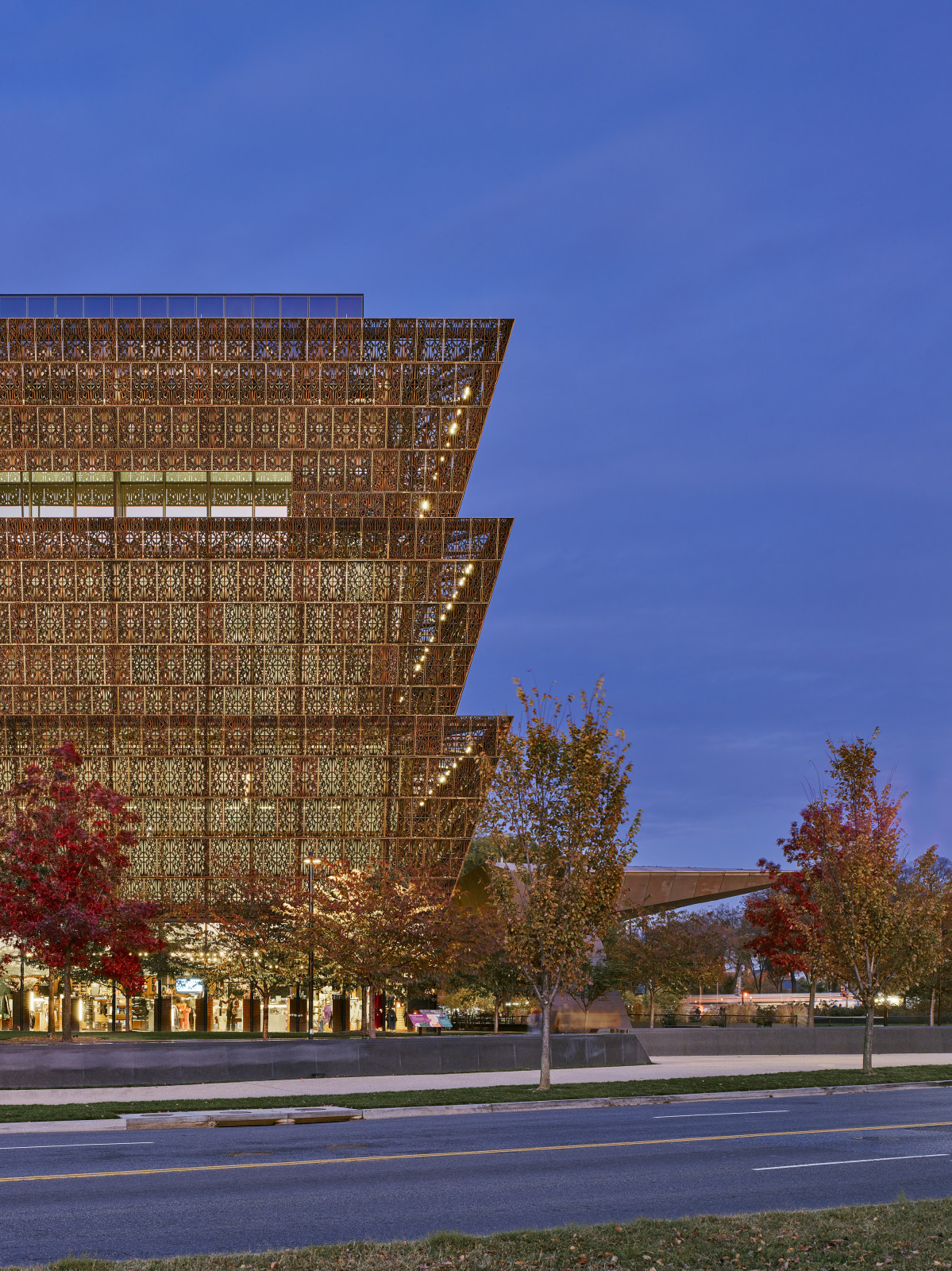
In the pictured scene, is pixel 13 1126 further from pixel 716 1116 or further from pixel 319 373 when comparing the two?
pixel 319 373

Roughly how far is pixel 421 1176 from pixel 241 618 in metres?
48.8

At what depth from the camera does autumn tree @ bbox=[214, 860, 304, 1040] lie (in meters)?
48.8

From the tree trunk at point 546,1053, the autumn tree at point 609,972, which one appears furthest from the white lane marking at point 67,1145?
the autumn tree at point 609,972

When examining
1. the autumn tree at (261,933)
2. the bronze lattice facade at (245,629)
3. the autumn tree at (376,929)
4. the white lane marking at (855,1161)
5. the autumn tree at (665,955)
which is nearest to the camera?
the white lane marking at (855,1161)

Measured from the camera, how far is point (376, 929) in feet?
137

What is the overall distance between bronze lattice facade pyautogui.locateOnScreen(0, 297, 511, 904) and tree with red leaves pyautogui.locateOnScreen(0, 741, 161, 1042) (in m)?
24.6

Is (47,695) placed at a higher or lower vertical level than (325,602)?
lower

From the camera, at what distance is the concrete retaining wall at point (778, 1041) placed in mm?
43375

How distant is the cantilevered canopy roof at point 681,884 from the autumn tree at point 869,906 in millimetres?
25660

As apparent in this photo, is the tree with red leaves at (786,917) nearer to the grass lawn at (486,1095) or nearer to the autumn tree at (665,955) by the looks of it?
the autumn tree at (665,955)

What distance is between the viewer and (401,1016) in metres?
62.9

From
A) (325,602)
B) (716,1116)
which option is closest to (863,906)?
(716,1116)

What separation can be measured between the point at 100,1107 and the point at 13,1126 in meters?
2.67

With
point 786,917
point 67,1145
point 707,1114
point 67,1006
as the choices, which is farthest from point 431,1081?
point 786,917
